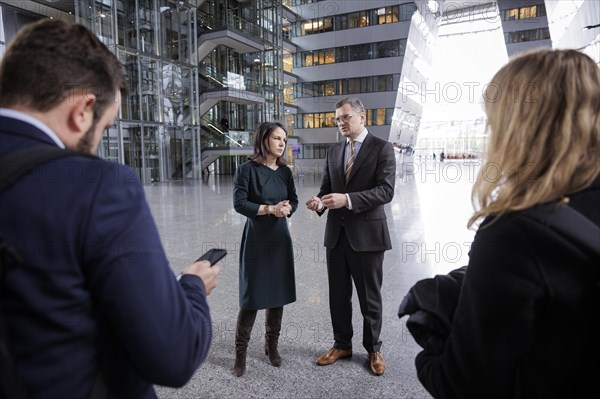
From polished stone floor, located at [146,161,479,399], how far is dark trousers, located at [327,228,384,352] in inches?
8.2

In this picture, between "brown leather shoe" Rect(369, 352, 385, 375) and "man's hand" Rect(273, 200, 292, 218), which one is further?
"man's hand" Rect(273, 200, 292, 218)

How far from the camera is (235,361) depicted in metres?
3.16

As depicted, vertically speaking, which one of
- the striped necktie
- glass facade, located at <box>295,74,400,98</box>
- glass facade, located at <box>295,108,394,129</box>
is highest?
glass facade, located at <box>295,74,400,98</box>

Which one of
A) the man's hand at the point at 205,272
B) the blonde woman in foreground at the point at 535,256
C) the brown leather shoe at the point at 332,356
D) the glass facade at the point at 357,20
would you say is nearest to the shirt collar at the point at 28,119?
the man's hand at the point at 205,272

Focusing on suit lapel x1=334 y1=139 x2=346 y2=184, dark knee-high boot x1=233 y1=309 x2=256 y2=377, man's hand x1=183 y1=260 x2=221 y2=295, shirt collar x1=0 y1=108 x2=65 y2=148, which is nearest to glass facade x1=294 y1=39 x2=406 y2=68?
suit lapel x1=334 y1=139 x2=346 y2=184

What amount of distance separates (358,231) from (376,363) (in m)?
1.00

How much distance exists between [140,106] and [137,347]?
2112cm

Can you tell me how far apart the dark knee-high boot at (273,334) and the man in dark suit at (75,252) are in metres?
2.16

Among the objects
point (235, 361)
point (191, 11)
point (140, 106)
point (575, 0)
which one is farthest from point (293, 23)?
point (235, 361)

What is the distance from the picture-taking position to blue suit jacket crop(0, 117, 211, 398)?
0.93m

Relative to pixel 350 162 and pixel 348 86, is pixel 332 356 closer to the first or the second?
pixel 350 162

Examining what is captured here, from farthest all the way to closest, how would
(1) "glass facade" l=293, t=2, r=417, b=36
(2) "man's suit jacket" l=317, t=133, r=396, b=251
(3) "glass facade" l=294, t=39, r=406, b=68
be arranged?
(3) "glass facade" l=294, t=39, r=406, b=68, (1) "glass facade" l=293, t=2, r=417, b=36, (2) "man's suit jacket" l=317, t=133, r=396, b=251

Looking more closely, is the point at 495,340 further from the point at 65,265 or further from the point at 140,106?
the point at 140,106

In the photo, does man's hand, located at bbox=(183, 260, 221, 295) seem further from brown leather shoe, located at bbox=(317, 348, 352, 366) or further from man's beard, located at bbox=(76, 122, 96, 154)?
brown leather shoe, located at bbox=(317, 348, 352, 366)
